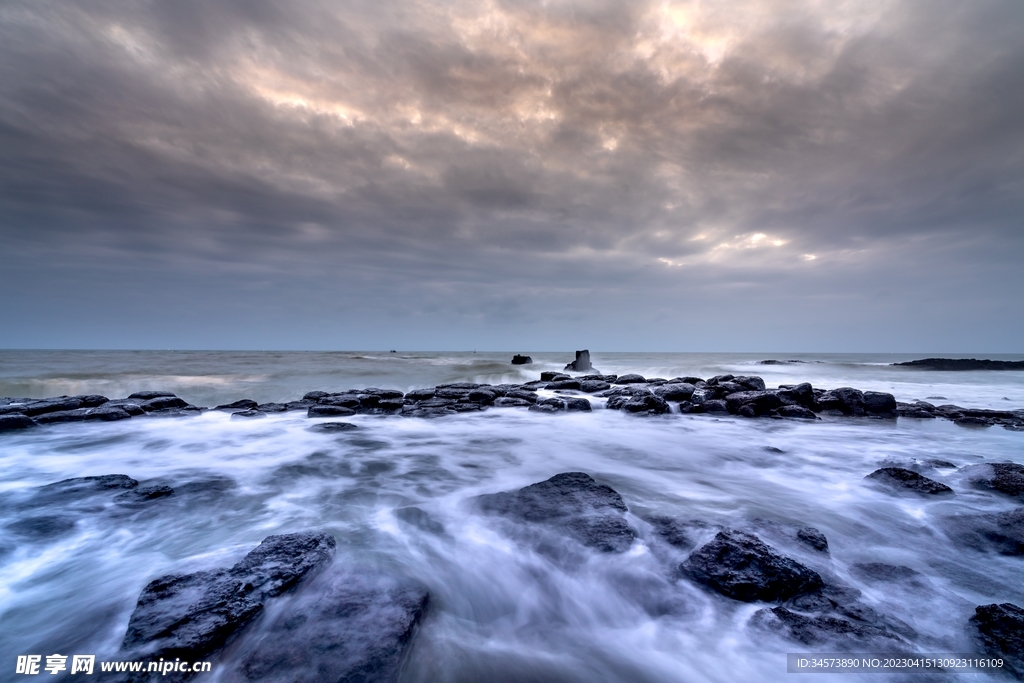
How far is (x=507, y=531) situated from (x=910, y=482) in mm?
4760

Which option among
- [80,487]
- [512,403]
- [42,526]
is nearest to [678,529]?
[42,526]

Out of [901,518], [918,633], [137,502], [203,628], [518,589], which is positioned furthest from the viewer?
[137,502]

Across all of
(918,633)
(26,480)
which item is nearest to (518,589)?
(918,633)

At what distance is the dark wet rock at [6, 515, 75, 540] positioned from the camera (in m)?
3.79

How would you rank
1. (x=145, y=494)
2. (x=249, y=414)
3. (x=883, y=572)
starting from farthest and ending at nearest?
(x=249, y=414)
(x=145, y=494)
(x=883, y=572)

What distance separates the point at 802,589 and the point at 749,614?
17.6 inches

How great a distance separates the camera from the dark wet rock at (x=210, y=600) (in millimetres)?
Answer: 2266

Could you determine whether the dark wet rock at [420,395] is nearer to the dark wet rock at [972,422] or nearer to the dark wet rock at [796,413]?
the dark wet rock at [796,413]

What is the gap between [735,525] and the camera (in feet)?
12.9

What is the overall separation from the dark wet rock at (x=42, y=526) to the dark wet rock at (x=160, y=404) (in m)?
7.56

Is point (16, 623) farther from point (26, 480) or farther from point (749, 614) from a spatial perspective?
point (749, 614)

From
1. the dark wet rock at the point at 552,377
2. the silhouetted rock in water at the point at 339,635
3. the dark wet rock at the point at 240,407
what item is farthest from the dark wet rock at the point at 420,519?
the dark wet rock at the point at 552,377

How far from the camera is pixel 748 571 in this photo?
115 inches

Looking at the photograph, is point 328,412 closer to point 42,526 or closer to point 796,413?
point 42,526
